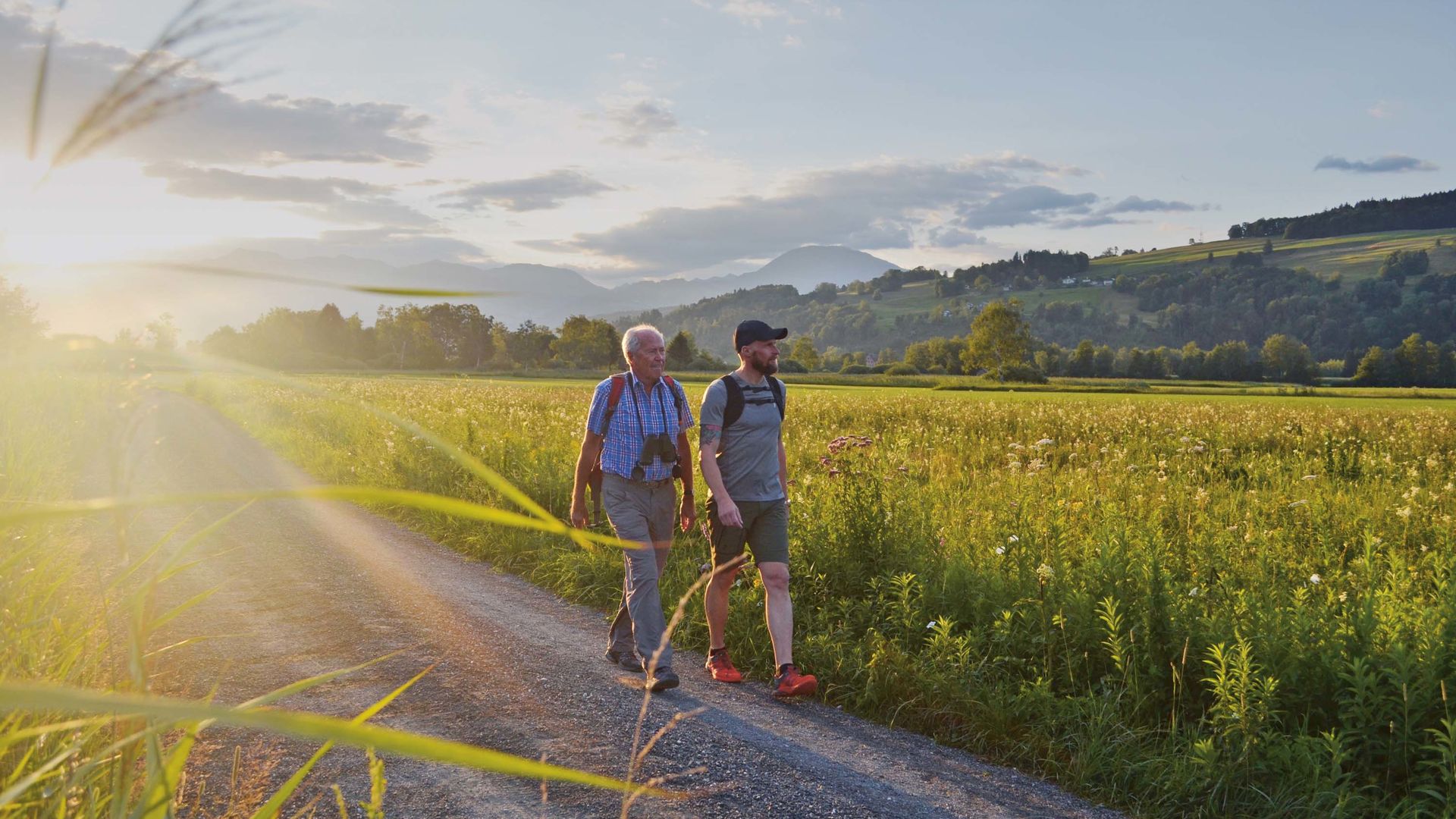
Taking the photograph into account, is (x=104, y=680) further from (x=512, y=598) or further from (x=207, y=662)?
(x=512, y=598)

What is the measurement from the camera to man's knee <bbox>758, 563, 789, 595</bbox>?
7047 millimetres

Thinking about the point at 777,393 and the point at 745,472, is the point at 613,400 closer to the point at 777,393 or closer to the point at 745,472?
the point at 745,472

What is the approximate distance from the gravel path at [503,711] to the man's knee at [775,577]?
800 mm

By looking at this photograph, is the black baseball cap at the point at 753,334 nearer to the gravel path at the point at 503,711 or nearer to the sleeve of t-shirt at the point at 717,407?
the sleeve of t-shirt at the point at 717,407

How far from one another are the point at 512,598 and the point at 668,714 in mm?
3594

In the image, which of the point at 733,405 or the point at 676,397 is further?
the point at 676,397

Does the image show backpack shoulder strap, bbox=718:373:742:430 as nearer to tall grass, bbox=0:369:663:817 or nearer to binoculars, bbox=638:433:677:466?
binoculars, bbox=638:433:677:466

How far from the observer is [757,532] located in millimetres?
7309

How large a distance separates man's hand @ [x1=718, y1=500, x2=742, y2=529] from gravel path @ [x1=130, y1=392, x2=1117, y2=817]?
4.21 feet

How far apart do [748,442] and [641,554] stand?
4.05 feet

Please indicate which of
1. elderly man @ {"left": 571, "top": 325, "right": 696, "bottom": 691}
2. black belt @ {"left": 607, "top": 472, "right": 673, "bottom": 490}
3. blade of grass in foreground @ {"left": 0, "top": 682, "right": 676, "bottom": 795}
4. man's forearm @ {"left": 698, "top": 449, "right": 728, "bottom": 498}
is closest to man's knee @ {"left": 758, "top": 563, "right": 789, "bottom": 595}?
man's forearm @ {"left": 698, "top": 449, "right": 728, "bottom": 498}

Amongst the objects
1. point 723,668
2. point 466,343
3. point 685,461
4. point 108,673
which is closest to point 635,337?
point 685,461

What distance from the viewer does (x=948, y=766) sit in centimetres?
575

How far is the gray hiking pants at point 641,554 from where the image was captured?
7047 mm
